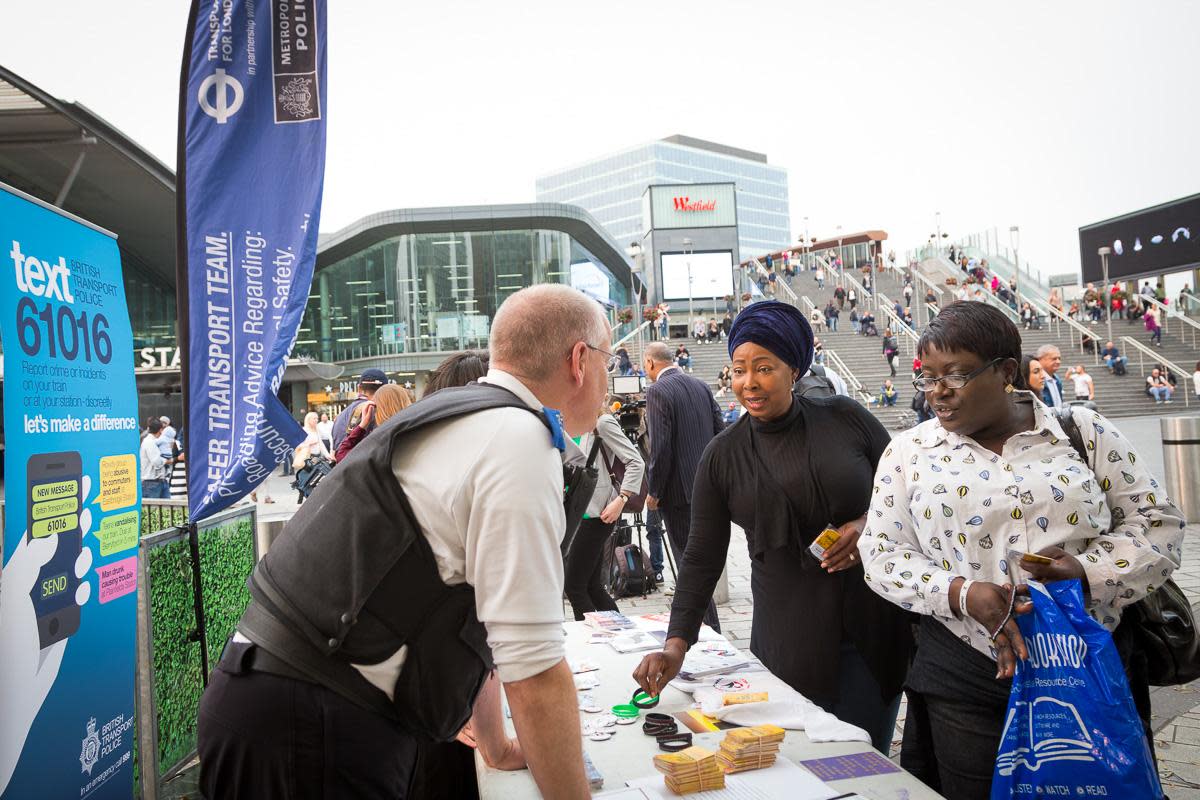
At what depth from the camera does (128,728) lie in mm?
3271

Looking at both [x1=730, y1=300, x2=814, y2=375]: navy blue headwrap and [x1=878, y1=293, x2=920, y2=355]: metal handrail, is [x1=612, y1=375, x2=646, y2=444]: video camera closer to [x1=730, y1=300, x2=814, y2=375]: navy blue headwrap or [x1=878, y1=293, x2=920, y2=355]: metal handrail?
[x1=730, y1=300, x2=814, y2=375]: navy blue headwrap

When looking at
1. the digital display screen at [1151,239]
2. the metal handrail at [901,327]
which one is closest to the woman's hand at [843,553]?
the digital display screen at [1151,239]

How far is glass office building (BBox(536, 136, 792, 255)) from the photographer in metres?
134

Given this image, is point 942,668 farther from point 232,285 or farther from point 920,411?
point 920,411

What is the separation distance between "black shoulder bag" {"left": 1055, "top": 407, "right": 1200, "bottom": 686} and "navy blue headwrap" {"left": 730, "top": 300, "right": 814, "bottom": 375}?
854 mm

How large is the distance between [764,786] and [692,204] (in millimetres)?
53710

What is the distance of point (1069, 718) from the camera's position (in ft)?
5.65

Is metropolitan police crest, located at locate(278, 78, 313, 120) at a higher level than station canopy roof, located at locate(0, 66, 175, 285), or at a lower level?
lower

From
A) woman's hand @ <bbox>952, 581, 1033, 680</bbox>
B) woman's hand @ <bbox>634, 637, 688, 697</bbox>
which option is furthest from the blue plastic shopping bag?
woman's hand @ <bbox>634, 637, 688, 697</bbox>

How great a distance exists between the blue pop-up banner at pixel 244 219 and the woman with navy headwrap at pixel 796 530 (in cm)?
209

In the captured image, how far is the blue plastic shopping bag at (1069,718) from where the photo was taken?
167cm

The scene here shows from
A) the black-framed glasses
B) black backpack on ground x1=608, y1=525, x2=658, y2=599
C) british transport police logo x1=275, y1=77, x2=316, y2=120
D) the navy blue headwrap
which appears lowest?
black backpack on ground x1=608, y1=525, x2=658, y2=599

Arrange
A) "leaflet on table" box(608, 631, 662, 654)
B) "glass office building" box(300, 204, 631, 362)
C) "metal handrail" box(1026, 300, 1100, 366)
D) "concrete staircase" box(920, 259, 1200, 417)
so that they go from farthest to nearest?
"glass office building" box(300, 204, 631, 362), "metal handrail" box(1026, 300, 1100, 366), "concrete staircase" box(920, 259, 1200, 417), "leaflet on table" box(608, 631, 662, 654)

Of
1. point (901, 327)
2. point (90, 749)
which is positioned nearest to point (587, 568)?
point (90, 749)
